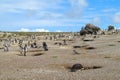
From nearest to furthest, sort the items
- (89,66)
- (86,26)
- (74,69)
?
(74,69) → (89,66) → (86,26)

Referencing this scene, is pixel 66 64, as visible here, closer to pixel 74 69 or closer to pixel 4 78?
pixel 74 69

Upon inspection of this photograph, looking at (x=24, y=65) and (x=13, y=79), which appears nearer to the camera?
(x=13, y=79)

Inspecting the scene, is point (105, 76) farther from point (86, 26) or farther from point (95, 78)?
point (86, 26)

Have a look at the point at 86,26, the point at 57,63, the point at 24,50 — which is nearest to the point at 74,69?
the point at 57,63

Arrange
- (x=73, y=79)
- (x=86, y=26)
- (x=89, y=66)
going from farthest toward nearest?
(x=86, y=26) → (x=89, y=66) → (x=73, y=79)

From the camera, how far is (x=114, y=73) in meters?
31.7

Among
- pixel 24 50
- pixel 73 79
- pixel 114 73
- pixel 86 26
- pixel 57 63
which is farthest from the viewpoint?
pixel 86 26

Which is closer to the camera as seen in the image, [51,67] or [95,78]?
[95,78]

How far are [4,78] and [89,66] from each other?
12.9 metres

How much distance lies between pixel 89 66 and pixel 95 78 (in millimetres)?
11307

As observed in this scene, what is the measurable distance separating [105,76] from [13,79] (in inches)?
304

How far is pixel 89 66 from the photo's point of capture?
4006cm

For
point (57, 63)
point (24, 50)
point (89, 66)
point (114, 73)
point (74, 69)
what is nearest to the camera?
point (114, 73)

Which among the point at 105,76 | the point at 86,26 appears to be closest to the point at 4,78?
the point at 105,76
